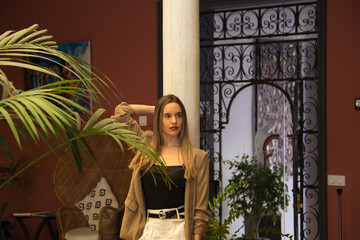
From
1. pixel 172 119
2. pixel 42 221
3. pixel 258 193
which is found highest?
pixel 172 119

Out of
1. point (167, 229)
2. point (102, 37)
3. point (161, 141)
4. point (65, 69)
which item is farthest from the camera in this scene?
point (65, 69)

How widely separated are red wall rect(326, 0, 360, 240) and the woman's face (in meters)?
2.69

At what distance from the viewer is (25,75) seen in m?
6.52

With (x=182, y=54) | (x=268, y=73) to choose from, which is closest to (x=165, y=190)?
(x=182, y=54)

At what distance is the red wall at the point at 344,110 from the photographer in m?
5.09

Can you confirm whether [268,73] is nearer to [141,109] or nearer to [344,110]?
[344,110]

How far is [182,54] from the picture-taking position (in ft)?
11.1

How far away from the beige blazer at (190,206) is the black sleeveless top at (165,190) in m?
0.04

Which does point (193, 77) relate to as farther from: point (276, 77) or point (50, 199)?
point (50, 199)

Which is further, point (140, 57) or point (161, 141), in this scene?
point (140, 57)

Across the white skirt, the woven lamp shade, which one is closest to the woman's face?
the white skirt

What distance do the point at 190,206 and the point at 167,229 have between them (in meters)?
0.19

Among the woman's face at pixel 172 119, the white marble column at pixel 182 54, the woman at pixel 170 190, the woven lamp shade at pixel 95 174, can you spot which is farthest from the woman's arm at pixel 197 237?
the woven lamp shade at pixel 95 174

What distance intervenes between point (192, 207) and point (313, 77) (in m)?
2.94
